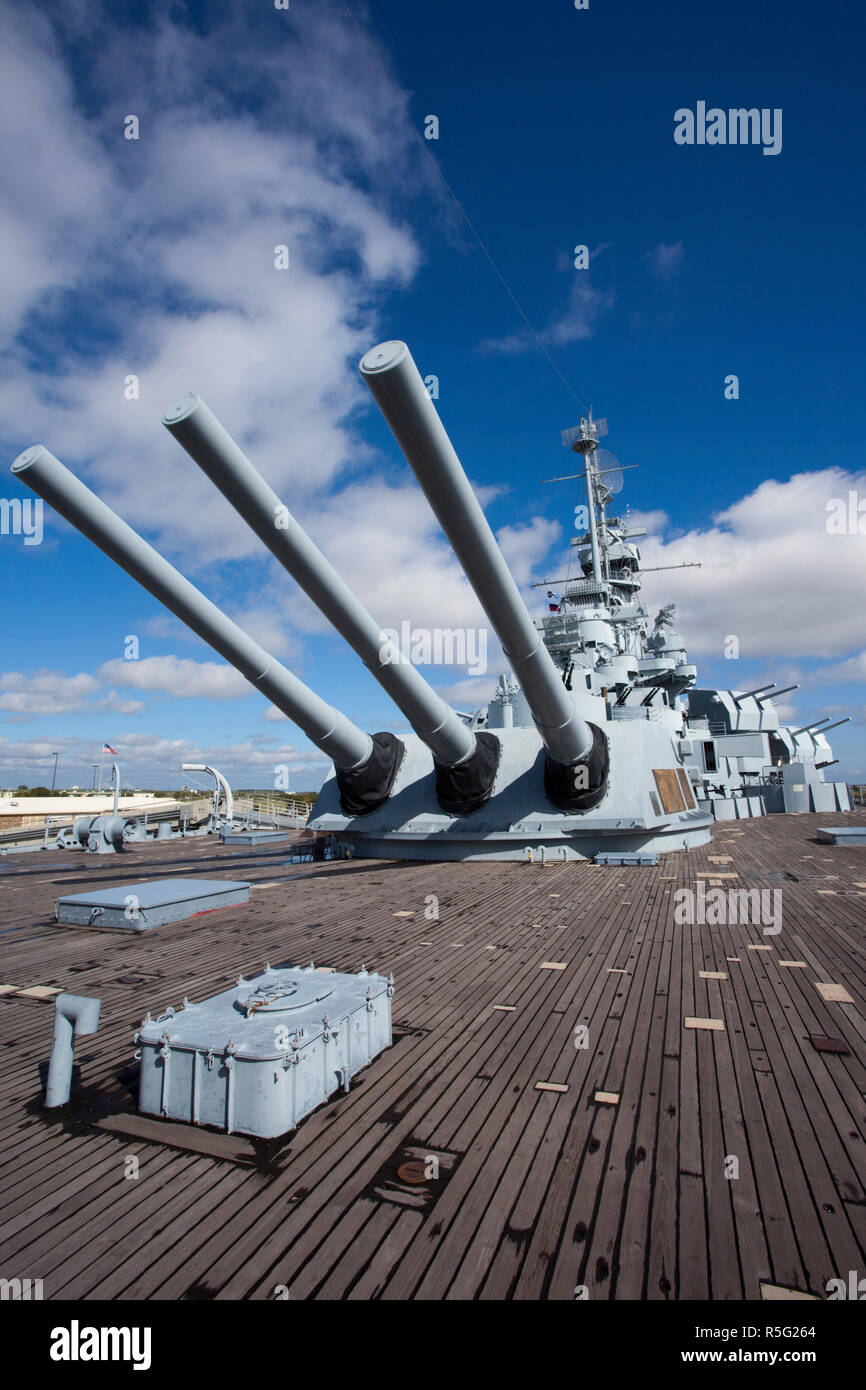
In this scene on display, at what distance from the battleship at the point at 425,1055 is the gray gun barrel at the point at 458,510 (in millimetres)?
27

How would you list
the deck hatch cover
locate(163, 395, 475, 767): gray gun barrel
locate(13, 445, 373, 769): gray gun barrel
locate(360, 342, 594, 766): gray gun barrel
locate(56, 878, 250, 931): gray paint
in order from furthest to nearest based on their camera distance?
locate(56, 878, 250, 931): gray paint, locate(13, 445, 373, 769): gray gun barrel, locate(163, 395, 475, 767): gray gun barrel, locate(360, 342, 594, 766): gray gun barrel, the deck hatch cover

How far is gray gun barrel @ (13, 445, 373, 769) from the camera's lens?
6293mm

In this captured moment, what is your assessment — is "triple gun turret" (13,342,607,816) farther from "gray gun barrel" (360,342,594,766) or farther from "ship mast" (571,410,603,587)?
"ship mast" (571,410,603,587)

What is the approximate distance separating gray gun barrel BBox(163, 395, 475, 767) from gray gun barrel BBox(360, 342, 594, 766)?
1.46 meters

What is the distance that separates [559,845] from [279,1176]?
8.50 m

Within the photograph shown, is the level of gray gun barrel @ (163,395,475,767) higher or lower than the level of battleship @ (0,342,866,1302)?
higher

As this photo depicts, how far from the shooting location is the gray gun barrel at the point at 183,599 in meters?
6.29

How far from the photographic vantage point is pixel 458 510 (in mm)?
5387

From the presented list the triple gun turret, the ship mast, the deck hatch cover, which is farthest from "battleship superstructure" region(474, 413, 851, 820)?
A: the deck hatch cover

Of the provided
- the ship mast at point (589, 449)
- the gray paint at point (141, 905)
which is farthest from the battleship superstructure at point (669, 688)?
the gray paint at point (141, 905)

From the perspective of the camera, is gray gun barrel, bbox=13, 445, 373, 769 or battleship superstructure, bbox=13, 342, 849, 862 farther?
gray gun barrel, bbox=13, 445, 373, 769

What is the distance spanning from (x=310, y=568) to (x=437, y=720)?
3080 mm

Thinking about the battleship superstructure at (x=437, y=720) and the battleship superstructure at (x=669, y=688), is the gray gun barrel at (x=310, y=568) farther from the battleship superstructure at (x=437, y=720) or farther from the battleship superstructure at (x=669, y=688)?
the battleship superstructure at (x=669, y=688)

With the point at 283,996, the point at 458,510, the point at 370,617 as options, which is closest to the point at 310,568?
the point at 370,617
